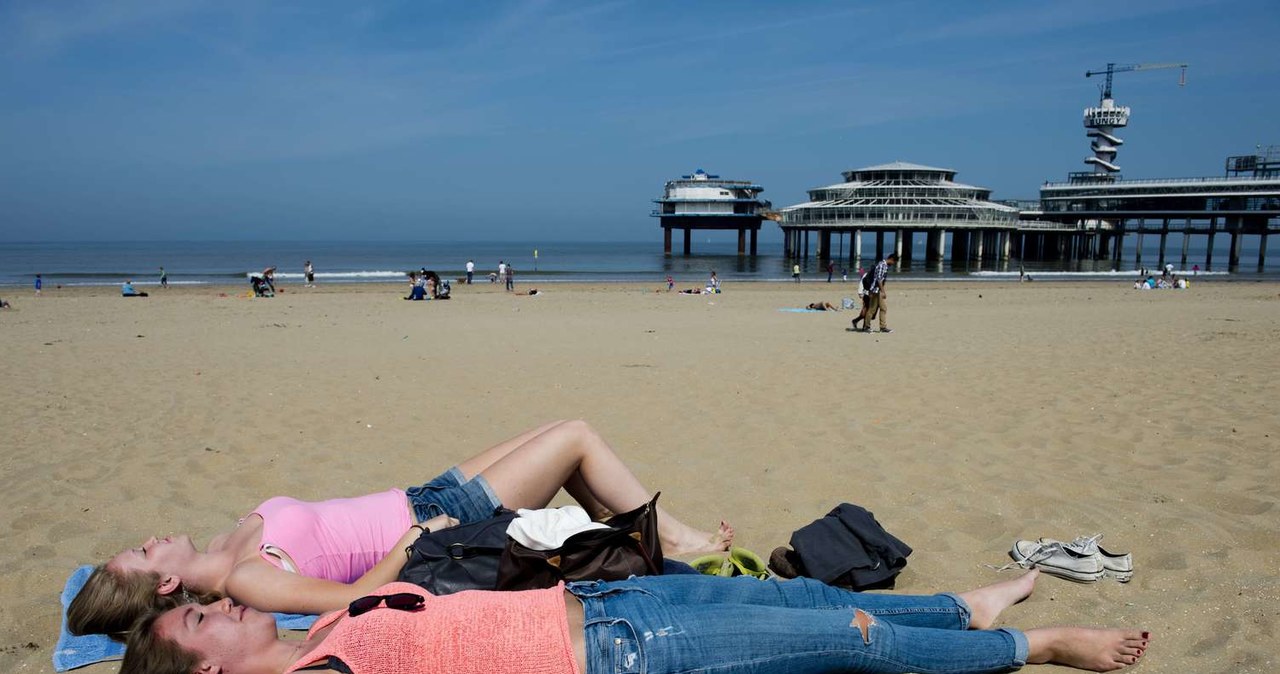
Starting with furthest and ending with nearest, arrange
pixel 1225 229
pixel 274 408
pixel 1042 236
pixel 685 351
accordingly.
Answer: pixel 1042 236
pixel 1225 229
pixel 685 351
pixel 274 408

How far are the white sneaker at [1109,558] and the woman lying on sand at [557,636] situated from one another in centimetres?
109

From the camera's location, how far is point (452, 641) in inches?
71.8

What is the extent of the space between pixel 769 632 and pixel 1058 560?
1617mm

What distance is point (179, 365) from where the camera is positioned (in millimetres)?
8109

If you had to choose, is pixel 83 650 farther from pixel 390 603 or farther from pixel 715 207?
pixel 715 207

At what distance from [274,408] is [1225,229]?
69187mm

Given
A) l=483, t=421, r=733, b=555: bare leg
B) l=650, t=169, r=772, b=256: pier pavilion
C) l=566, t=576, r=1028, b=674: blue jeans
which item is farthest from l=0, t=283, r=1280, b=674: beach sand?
l=650, t=169, r=772, b=256: pier pavilion

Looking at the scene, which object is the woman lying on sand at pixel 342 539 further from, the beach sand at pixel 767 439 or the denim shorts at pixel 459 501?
the beach sand at pixel 767 439

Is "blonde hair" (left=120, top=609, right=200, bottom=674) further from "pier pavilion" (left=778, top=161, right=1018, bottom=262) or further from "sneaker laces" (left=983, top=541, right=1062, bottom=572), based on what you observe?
"pier pavilion" (left=778, top=161, right=1018, bottom=262)

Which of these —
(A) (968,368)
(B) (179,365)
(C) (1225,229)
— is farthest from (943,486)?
(C) (1225,229)

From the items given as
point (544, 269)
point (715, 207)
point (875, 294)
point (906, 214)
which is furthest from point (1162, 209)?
point (875, 294)

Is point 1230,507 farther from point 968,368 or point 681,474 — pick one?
point 968,368

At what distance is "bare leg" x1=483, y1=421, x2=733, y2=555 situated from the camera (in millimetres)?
2912

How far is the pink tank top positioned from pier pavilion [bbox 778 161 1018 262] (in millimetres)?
58607
